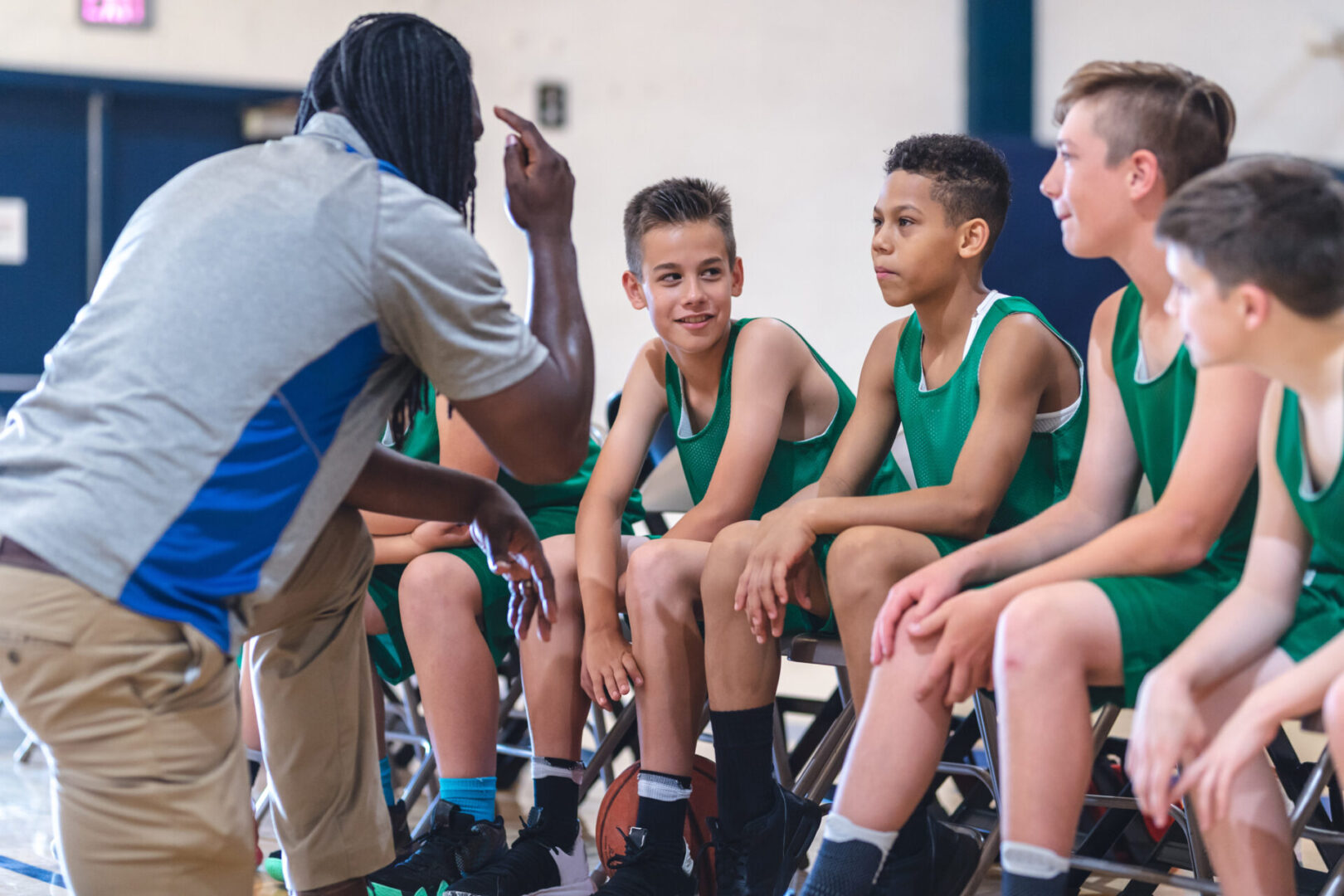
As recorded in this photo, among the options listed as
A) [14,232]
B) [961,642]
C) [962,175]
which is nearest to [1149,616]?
[961,642]

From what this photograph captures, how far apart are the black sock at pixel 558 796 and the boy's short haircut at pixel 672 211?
3.06ft

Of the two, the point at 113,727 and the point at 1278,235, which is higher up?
the point at 1278,235

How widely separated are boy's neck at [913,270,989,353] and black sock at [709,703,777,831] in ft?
2.27

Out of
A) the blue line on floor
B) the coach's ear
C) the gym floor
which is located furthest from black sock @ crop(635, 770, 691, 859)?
the blue line on floor

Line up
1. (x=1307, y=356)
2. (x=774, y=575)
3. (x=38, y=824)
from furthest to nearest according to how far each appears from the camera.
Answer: (x=38, y=824), (x=774, y=575), (x=1307, y=356)

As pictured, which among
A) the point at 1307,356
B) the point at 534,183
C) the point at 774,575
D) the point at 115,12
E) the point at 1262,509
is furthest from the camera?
the point at 115,12

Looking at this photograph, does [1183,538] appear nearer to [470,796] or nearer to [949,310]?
[949,310]

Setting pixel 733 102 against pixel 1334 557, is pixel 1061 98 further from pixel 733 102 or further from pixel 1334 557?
pixel 733 102

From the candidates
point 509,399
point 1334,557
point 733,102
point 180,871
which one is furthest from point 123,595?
point 733,102

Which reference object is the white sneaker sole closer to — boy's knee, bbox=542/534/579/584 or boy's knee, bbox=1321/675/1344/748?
boy's knee, bbox=542/534/579/584

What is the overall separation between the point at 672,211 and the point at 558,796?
42.5 inches

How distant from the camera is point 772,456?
7.59 ft

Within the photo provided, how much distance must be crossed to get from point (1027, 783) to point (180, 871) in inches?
34.4

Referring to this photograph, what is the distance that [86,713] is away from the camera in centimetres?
120
